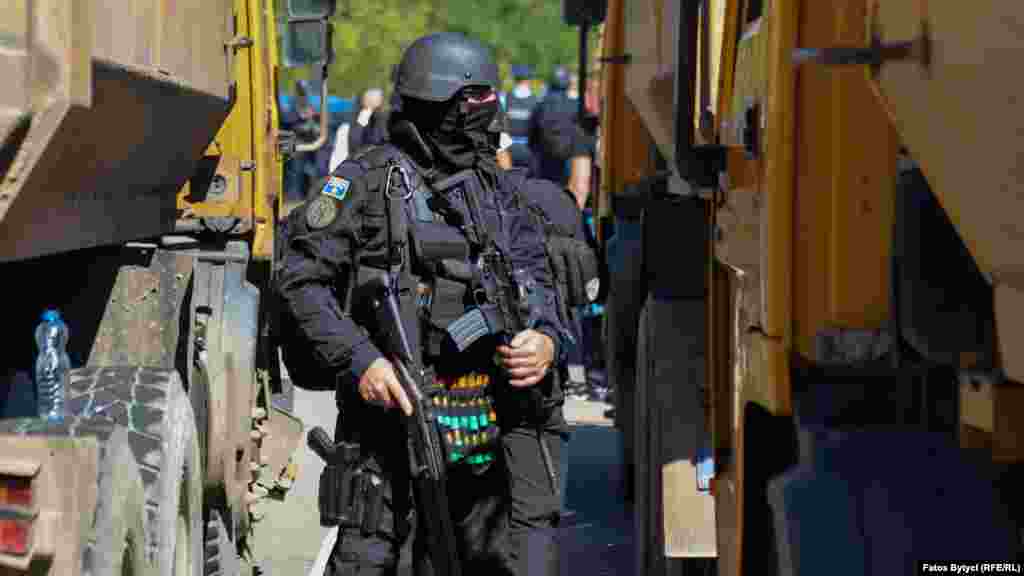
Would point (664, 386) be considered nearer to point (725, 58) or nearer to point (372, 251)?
point (372, 251)

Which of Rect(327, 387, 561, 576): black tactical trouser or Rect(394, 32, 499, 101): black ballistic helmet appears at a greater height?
Rect(394, 32, 499, 101): black ballistic helmet

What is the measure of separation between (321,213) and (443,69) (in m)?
0.54

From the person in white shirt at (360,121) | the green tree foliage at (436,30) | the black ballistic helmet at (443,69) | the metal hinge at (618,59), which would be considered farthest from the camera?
the green tree foliage at (436,30)

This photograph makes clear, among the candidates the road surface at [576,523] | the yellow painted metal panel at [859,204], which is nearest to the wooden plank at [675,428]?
the road surface at [576,523]

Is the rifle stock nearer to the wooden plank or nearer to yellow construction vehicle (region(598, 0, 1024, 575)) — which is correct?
yellow construction vehicle (region(598, 0, 1024, 575))

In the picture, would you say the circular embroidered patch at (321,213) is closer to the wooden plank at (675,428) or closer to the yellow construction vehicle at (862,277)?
the yellow construction vehicle at (862,277)

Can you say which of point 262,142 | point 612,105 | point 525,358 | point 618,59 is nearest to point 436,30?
point 612,105

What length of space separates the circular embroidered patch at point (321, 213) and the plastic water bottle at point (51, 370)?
0.95m

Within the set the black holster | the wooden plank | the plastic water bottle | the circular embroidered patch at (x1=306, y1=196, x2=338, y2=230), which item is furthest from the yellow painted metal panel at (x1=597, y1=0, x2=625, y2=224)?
the plastic water bottle

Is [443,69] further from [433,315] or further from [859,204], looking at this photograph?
[859,204]

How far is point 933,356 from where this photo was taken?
3.45m

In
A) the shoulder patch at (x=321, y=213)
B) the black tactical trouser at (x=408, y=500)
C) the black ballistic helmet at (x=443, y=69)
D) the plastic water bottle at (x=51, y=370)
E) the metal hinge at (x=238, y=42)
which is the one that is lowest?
the black tactical trouser at (x=408, y=500)

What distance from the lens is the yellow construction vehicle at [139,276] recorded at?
3.63 m

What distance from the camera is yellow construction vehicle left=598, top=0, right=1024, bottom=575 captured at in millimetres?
2891
